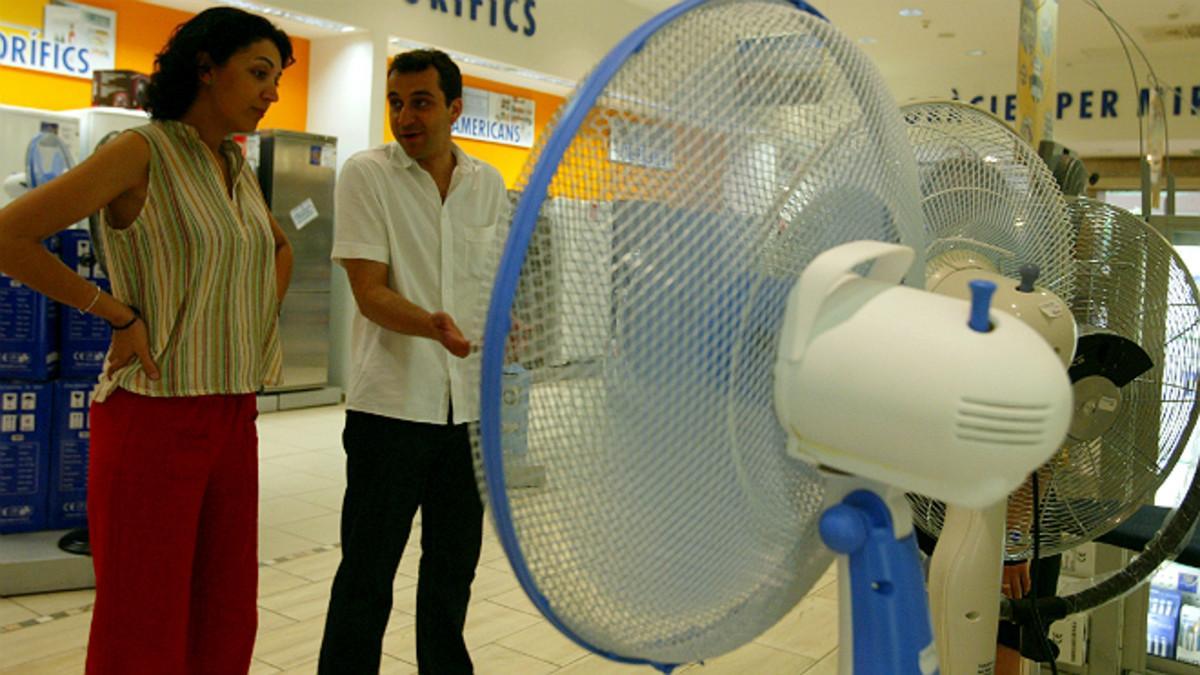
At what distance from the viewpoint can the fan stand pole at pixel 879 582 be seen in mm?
725

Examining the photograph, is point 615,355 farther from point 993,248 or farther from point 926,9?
point 926,9

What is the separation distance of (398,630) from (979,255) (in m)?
2.38

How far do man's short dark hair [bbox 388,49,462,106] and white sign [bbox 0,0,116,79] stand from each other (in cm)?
592

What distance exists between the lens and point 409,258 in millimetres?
2070

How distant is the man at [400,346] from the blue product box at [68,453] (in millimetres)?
1889

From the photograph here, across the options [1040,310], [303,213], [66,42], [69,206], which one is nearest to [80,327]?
[69,206]

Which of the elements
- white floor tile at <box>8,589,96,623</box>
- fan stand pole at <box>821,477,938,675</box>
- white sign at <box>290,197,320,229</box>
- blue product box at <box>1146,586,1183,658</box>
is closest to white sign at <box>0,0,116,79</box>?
white sign at <box>290,197,320,229</box>

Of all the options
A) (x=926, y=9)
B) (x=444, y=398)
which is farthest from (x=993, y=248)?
(x=926, y=9)

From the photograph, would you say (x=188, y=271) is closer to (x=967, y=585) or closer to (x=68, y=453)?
(x=967, y=585)

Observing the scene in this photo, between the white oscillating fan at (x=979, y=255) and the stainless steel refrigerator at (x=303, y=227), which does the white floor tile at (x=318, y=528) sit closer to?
the stainless steel refrigerator at (x=303, y=227)

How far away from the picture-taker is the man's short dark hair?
204 centimetres

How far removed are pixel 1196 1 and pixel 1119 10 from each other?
56 cm

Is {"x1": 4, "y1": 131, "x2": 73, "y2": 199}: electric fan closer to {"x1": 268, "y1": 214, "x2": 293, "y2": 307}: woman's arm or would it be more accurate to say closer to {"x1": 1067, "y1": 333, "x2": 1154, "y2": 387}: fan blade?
{"x1": 268, "y1": 214, "x2": 293, "y2": 307}: woman's arm

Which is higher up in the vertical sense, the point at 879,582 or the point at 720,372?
the point at 720,372
